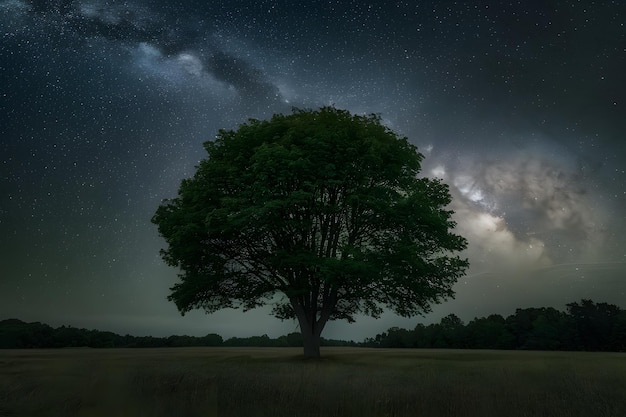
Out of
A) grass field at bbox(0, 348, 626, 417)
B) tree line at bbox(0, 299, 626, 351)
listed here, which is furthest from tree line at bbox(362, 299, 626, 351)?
grass field at bbox(0, 348, 626, 417)

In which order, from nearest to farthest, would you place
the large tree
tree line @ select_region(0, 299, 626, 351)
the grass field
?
the grass field, the large tree, tree line @ select_region(0, 299, 626, 351)

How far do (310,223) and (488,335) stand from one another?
52.2 m

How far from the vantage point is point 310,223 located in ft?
103

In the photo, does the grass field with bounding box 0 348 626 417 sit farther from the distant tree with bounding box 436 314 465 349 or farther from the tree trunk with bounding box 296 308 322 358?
the distant tree with bounding box 436 314 465 349

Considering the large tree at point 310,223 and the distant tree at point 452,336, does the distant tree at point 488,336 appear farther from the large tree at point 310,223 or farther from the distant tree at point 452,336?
the large tree at point 310,223

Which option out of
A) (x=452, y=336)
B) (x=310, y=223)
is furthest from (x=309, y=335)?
(x=452, y=336)

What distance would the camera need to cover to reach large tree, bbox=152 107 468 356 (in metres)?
→ 30.1

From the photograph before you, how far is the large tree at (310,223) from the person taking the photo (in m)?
30.1

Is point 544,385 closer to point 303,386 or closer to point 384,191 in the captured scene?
point 303,386

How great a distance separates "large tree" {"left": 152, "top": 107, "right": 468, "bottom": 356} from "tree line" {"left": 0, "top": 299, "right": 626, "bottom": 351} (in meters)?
31.1

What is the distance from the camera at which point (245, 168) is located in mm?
32125

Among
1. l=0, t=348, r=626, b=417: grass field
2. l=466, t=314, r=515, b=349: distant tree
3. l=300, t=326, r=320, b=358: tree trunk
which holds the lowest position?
l=0, t=348, r=626, b=417: grass field

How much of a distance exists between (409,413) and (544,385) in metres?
5.94

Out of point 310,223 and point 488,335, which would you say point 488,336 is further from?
point 310,223
